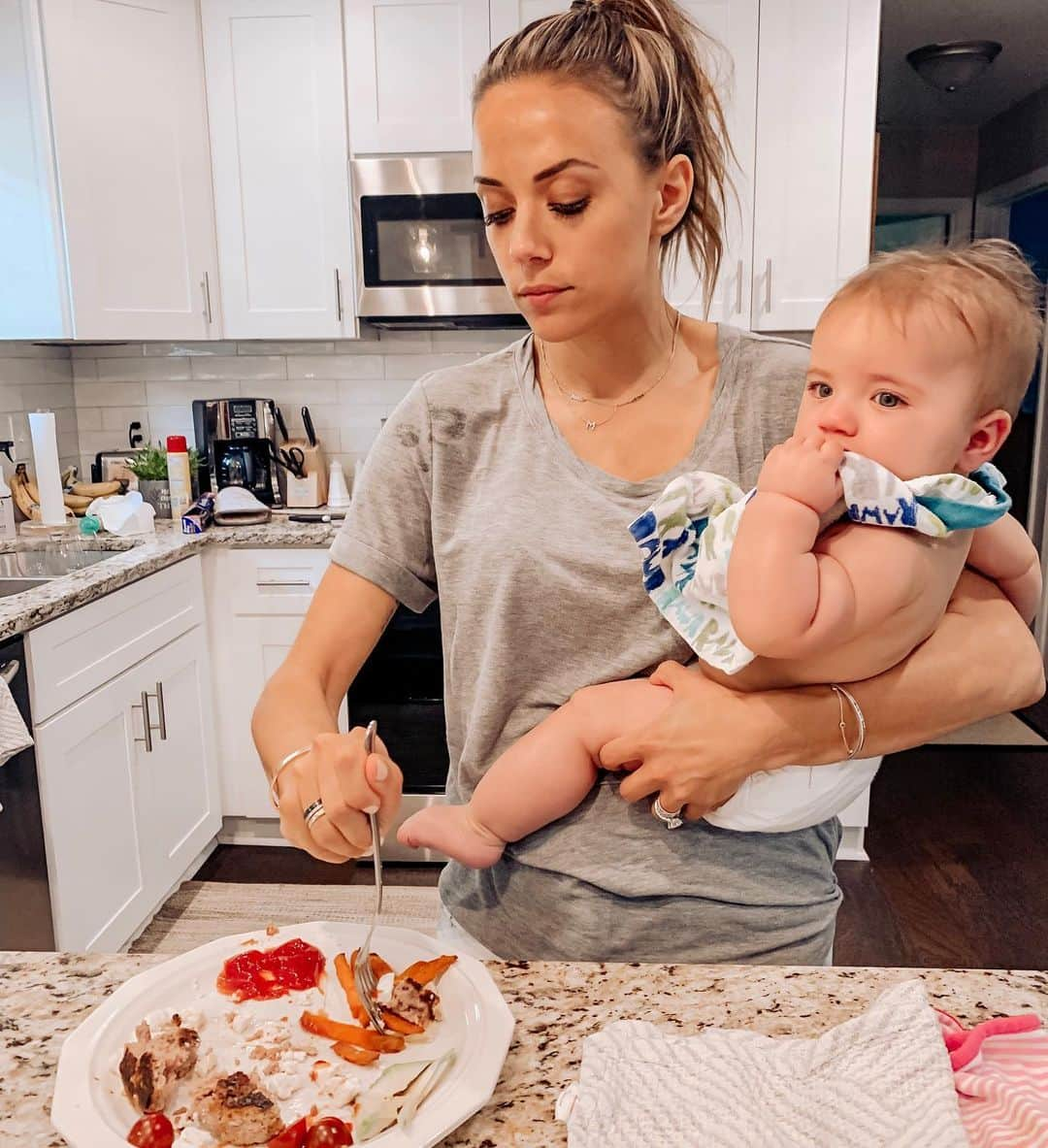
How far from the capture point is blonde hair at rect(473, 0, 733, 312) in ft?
3.14

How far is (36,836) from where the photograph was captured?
79.2 inches

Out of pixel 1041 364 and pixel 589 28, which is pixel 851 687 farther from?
pixel 1041 364

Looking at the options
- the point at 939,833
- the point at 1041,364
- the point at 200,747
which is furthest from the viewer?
the point at 1041,364

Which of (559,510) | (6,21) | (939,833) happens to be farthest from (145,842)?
(939,833)

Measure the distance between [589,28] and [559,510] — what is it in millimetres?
468

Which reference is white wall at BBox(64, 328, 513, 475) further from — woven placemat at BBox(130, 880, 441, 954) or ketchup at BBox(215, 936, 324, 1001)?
Answer: ketchup at BBox(215, 936, 324, 1001)

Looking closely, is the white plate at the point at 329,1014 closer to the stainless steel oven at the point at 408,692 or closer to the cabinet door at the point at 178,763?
the cabinet door at the point at 178,763

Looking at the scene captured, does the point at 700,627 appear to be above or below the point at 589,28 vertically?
below

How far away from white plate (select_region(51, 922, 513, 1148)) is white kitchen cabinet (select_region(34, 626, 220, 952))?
149cm

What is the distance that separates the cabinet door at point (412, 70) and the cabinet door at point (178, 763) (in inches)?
61.6

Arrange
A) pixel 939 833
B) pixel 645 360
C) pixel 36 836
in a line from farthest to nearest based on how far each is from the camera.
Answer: pixel 939 833, pixel 36 836, pixel 645 360

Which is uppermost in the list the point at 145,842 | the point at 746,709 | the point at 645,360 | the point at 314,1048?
the point at 645,360

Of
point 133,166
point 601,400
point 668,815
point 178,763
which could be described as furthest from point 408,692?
point 668,815

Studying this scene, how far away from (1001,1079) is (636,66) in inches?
35.0
